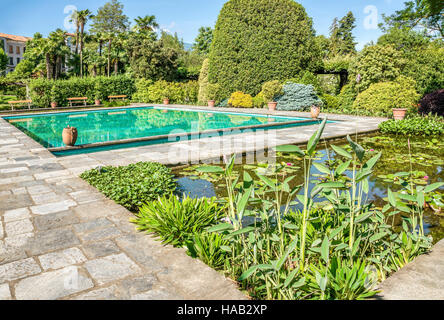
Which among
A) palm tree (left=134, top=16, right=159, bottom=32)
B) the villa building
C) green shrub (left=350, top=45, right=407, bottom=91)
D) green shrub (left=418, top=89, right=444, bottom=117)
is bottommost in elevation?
green shrub (left=418, top=89, right=444, bottom=117)

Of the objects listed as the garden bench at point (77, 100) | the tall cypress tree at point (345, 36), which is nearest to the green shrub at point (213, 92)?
the garden bench at point (77, 100)

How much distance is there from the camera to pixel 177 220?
2.89m

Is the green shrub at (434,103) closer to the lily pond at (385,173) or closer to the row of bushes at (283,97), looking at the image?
the row of bushes at (283,97)

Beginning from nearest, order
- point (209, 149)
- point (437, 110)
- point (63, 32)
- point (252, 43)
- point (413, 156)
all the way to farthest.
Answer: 1. point (413, 156)
2. point (209, 149)
3. point (437, 110)
4. point (252, 43)
5. point (63, 32)

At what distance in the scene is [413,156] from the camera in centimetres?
673

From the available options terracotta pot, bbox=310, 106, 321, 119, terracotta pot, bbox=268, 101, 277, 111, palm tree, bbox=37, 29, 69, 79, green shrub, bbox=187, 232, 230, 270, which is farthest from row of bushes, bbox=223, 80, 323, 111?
palm tree, bbox=37, 29, 69, 79

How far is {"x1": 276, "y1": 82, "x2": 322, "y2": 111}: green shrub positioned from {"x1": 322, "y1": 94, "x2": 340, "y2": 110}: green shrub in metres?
0.62

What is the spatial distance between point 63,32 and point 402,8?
80.6ft

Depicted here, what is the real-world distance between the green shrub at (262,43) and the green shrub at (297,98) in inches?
82.5

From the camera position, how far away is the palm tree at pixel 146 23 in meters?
29.3

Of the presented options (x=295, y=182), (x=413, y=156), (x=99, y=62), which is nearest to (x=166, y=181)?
(x=295, y=182)

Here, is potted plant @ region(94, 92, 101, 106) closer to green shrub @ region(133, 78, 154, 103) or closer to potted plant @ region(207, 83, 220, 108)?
green shrub @ region(133, 78, 154, 103)

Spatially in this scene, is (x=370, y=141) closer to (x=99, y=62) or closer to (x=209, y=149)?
(x=209, y=149)

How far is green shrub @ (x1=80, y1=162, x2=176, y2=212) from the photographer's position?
3922 millimetres
